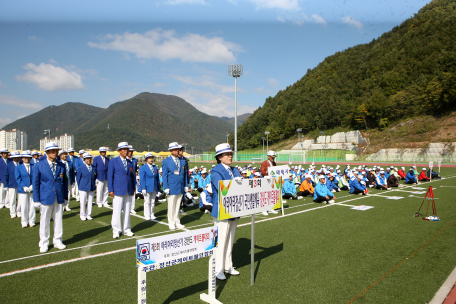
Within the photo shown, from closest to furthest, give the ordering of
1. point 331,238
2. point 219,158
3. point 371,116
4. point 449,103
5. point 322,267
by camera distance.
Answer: point 219,158
point 322,267
point 331,238
point 449,103
point 371,116

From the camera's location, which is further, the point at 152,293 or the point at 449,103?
the point at 449,103

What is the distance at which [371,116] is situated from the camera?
70.8 metres

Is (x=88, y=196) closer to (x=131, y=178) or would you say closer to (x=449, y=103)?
(x=131, y=178)

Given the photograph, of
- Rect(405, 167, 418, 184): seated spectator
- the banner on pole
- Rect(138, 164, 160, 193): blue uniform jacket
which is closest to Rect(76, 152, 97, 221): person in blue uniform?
Rect(138, 164, 160, 193): blue uniform jacket

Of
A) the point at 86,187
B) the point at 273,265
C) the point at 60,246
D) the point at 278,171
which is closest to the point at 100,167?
the point at 86,187

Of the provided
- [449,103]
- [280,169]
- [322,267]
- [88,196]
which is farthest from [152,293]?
[449,103]

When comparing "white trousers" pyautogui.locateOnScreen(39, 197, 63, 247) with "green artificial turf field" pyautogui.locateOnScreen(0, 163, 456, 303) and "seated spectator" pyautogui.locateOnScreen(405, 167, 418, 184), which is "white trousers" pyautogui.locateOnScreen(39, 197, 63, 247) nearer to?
"green artificial turf field" pyautogui.locateOnScreen(0, 163, 456, 303)

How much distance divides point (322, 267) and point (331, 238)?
1872mm

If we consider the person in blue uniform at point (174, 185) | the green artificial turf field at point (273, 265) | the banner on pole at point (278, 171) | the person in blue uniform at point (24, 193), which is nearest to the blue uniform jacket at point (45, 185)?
the green artificial turf field at point (273, 265)

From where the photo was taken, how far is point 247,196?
4.05 metres

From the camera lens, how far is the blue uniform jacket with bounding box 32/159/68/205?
5.53m

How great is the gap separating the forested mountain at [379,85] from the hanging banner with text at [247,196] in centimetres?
6449

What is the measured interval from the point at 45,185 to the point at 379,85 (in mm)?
90456

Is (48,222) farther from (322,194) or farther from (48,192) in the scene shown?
A: (322,194)
